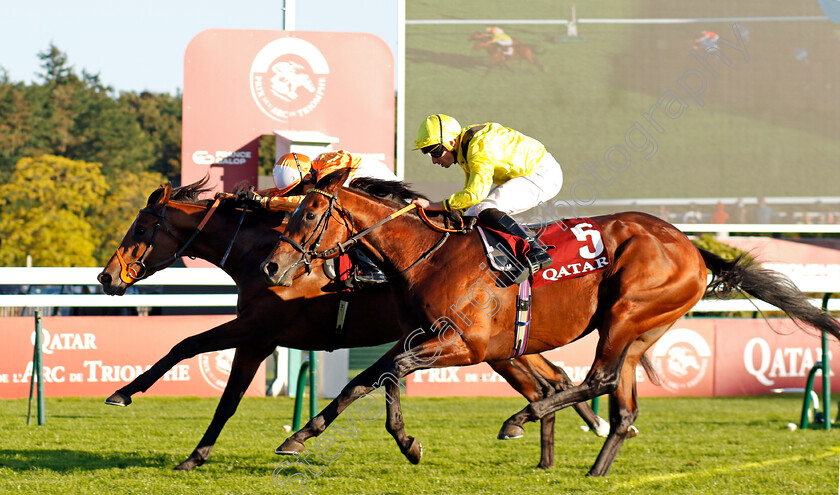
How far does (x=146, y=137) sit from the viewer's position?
1614 inches

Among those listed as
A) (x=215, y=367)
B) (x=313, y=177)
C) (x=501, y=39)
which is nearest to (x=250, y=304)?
(x=313, y=177)

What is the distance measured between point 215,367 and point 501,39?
23.6 feet

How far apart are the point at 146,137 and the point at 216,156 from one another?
31024 mm

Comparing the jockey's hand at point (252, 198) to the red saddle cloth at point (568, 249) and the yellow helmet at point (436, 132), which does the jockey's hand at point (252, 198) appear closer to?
the yellow helmet at point (436, 132)

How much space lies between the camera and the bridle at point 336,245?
4.48m

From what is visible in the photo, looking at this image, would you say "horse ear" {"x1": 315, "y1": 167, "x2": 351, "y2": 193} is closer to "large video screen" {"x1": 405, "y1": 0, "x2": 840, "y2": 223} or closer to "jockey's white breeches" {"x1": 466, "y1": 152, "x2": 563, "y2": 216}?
"jockey's white breeches" {"x1": 466, "y1": 152, "x2": 563, "y2": 216}

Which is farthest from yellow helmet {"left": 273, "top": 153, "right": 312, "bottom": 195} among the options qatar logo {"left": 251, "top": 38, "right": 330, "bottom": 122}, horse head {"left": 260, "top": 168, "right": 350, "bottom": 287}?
qatar logo {"left": 251, "top": 38, "right": 330, "bottom": 122}

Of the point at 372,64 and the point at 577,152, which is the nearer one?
the point at 372,64

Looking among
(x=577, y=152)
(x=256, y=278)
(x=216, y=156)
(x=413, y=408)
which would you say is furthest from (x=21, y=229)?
(x=256, y=278)

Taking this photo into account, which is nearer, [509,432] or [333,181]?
[509,432]

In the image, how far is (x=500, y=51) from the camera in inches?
550

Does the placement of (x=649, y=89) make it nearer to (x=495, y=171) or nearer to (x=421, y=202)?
(x=495, y=171)

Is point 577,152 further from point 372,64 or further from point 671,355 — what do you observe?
point 671,355

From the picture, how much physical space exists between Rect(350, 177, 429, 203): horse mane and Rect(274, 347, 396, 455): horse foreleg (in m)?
0.88
